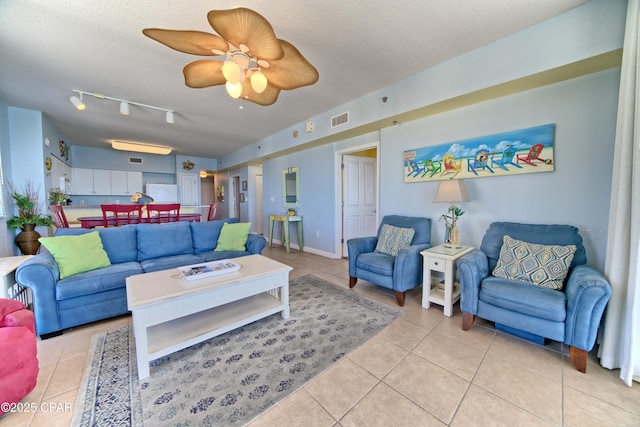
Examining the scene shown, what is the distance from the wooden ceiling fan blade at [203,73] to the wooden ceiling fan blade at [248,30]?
16.3 inches

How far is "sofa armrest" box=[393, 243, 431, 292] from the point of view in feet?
8.07

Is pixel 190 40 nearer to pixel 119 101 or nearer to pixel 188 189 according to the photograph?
pixel 119 101

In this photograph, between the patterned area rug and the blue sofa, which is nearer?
the patterned area rug

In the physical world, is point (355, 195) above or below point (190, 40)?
below

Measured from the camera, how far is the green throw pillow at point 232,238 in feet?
10.6

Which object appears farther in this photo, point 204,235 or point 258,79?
point 204,235

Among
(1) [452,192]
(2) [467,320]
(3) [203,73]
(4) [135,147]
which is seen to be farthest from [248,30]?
(4) [135,147]

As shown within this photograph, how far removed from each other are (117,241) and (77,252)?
1.44 ft

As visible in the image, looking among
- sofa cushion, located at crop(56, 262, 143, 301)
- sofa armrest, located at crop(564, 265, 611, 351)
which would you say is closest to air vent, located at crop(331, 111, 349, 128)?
sofa armrest, located at crop(564, 265, 611, 351)

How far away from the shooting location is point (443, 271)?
7.63ft

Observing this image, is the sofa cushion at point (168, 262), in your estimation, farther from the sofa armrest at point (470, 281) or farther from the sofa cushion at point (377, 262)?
the sofa armrest at point (470, 281)

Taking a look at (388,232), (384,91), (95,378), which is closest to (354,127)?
(384,91)

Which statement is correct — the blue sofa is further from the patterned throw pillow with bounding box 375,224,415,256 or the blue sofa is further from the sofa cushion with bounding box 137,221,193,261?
the patterned throw pillow with bounding box 375,224,415,256

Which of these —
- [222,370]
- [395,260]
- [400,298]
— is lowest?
[222,370]
